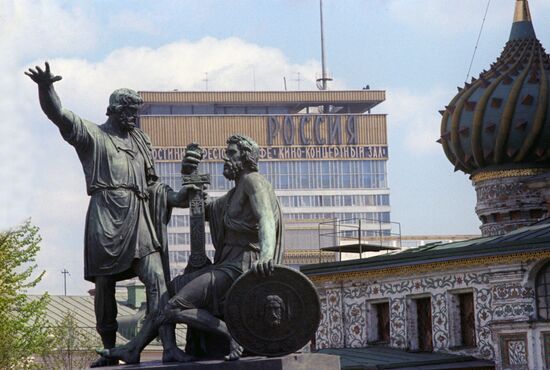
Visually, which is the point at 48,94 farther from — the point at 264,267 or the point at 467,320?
the point at 467,320

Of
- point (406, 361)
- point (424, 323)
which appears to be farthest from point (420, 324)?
point (406, 361)

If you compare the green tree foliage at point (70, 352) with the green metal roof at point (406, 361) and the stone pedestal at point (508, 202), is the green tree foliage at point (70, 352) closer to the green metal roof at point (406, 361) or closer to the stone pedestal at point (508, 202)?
the stone pedestal at point (508, 202)

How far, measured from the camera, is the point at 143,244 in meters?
19.5

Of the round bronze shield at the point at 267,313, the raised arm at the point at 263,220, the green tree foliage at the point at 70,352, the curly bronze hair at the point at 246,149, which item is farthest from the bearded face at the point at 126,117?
the green tree foliage at the point at 70,352

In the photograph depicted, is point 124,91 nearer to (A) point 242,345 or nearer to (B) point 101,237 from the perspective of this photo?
(B) point 101,237

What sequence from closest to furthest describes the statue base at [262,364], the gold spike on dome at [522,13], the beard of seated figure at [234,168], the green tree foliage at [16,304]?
1. the statue base at [262,364]
2. the beard of seated figure at [234,168]
3. the green tree foliage at [16,304]
4. the gold spike on dome at [522,13]

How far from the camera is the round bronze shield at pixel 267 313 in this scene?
61.5ft

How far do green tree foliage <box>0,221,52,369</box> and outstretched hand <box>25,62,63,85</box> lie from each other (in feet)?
89.1

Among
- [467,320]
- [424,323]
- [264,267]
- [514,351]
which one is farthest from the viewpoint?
[424,323]

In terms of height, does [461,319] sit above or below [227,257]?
below

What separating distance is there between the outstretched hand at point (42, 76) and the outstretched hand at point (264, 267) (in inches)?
115

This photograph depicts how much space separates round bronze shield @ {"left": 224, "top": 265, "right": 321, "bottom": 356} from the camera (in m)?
18.8

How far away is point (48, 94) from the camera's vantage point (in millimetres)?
19234

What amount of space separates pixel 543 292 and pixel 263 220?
29812 millimetres
